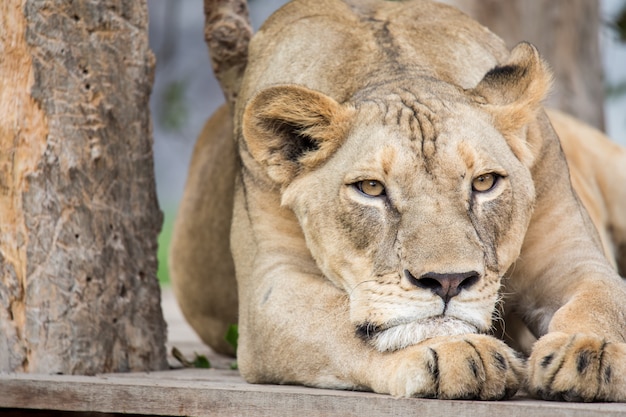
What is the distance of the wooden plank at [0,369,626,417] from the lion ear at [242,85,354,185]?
2.83 feet

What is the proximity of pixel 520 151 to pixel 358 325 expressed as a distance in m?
1.01

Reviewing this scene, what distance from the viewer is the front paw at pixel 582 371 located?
3.15 metres

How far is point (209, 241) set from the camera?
20.0ft

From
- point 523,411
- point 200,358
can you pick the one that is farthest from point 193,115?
point 523,411

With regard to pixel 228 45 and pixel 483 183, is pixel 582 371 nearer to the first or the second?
pixel 483 183

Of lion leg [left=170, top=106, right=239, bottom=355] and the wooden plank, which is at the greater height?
lion leg [left=170, top=106, right=239, bottom=355]

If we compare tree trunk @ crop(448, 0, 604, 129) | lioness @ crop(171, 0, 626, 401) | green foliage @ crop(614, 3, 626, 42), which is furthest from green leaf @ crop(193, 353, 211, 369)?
green foliage @ crop(614, 3, 626, 42)

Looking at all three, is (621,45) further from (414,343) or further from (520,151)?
(414,343)

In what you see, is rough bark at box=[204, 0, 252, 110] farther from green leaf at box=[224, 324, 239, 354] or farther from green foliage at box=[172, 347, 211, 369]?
green foliage at box=[172, 347, 211, 369]

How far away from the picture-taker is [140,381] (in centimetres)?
396

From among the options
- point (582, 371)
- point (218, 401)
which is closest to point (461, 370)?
point (582, 371)

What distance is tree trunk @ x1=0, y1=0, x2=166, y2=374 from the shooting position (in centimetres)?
434

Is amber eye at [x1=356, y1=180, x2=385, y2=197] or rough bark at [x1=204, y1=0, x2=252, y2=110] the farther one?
rough bark at [x1=204, y1=0, x2=252, y2=110]

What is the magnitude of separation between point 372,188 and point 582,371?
0.97 metres
